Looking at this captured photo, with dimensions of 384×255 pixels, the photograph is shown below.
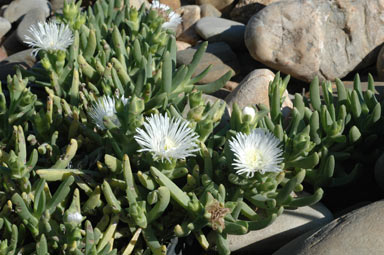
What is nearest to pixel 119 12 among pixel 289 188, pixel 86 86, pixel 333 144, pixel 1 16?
pixel 86 86

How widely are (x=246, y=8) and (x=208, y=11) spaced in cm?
31

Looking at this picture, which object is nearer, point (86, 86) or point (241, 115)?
point (241, 115)

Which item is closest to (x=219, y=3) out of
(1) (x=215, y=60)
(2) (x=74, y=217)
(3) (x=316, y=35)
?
(1) (x=215, y=60)

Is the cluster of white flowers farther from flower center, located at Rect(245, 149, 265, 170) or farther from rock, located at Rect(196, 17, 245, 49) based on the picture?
rock, located at Rect(196, 17, 245, 49)

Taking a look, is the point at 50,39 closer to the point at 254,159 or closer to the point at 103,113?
the point at 103,113

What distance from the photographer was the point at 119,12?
2.79m

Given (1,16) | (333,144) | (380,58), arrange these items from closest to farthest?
(333,144) < (380,58) < (1,16)

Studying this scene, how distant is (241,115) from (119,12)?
129 cm

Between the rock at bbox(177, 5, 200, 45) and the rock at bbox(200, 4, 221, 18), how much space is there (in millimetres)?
50

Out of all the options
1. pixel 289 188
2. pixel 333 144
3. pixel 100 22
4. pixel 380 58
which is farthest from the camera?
pixel 380 58

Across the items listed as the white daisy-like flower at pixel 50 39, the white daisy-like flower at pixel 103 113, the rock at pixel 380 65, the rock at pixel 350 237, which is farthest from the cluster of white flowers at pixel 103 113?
the rock at pixel 380 65

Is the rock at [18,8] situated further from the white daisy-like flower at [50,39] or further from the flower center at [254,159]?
the flower center at [254,159]

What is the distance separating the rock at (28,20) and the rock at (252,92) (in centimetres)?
216

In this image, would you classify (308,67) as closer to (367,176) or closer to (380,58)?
(380,58)
